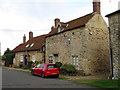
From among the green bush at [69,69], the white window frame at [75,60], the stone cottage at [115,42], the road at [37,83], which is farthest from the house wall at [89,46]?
the road at [37,83]

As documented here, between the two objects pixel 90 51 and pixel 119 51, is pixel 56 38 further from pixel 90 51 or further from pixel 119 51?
pixel 119 51

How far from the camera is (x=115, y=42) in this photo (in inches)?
570

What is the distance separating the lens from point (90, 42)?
1989 cm

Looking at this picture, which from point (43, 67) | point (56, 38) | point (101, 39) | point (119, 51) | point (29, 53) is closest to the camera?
point (119, 51)

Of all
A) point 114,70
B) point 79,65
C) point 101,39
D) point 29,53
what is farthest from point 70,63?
point 29,53

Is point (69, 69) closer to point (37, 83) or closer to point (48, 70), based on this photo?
point (48, 70)

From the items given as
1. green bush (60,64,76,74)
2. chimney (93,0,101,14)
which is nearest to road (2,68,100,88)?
green bush (60,64,76,74)

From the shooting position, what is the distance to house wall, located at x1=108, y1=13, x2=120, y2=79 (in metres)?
14.1

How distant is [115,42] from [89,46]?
17.7ft

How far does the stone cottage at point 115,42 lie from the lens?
1412 centimetres

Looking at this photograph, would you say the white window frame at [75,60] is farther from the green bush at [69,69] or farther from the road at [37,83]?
the road at [37,83]

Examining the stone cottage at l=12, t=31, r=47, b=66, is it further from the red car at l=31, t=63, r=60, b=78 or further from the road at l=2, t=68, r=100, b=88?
the road at l=2, t=68, r=100, b=88

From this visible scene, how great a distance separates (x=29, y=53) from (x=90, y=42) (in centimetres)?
1657

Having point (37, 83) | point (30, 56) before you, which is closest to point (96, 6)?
point (37, 83)
